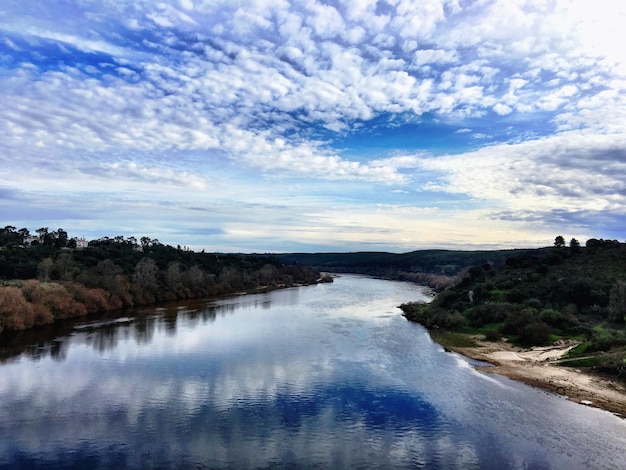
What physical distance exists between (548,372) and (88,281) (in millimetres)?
53833

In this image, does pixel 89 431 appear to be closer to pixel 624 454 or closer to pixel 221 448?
pixel 221 448

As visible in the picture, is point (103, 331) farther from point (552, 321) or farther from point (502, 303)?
point (552, 321)

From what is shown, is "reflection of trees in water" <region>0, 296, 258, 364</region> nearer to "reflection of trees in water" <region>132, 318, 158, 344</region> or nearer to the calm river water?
"reflection of trees in water" <region>132, 318, 158, 344</region>

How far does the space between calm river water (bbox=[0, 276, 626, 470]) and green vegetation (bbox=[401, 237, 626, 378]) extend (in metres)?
8.81

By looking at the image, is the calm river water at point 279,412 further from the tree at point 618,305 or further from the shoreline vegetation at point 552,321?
the tree at point 618,305

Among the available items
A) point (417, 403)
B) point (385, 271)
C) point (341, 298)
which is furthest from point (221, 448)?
point (385, 271)

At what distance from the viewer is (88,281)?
198ft

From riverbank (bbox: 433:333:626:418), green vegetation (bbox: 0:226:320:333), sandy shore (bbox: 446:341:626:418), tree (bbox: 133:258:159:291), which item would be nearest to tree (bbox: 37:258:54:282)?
green vegetation (bbox: 0:226:320:333)

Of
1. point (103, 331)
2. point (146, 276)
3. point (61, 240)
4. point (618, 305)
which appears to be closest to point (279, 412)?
point (103, 331)

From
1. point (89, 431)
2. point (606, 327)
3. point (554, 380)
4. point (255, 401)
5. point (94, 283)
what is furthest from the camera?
point (94, 283)

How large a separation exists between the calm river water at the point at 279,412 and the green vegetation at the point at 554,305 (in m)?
8.81

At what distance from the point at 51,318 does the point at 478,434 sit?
4306 centimetres

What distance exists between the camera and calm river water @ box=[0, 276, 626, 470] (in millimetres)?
17234

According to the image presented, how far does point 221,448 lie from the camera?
17578mm
